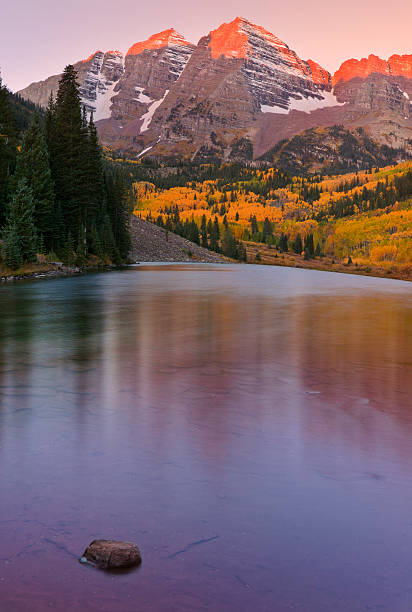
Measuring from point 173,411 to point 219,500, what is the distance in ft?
18.1

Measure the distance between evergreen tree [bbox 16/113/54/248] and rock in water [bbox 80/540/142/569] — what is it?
234 feet

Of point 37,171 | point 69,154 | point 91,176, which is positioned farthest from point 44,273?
point 91,176

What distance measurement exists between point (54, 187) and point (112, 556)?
86.6 meters

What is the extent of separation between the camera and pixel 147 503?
8.19 metres

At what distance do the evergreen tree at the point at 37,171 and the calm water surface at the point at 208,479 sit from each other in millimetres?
56135

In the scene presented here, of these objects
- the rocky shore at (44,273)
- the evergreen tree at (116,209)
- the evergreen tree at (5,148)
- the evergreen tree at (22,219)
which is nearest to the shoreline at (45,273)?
the rocky shore at (44,273)

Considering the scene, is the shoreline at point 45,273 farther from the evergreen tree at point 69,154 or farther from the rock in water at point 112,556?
the rock in water at point 112,556

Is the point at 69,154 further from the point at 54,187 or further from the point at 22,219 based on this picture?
the point at 22,219

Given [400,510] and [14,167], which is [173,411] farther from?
[14,167]

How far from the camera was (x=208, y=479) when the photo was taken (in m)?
9.17

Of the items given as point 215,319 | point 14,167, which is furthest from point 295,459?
point 14,167

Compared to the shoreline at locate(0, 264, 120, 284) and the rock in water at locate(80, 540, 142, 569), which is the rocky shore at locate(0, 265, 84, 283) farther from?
the rock in water at locate(80, 540, 142, 569)

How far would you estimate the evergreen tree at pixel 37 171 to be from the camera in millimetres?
74375

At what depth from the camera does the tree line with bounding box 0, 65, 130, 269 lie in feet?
223
